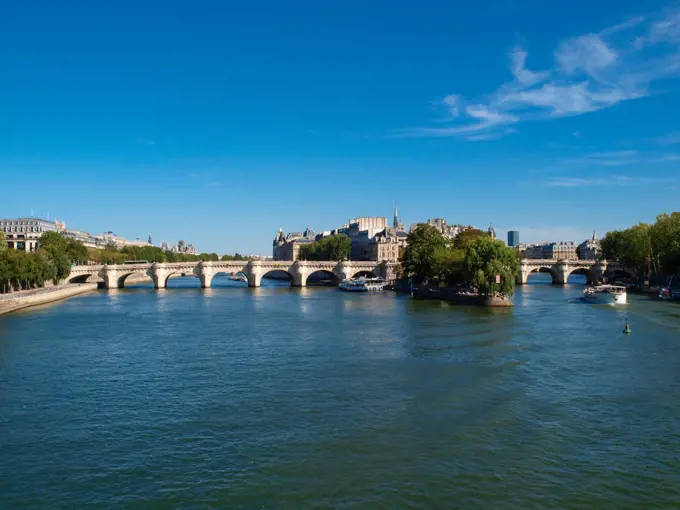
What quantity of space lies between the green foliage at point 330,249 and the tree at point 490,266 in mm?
59336

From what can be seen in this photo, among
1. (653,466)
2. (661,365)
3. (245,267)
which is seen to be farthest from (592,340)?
(245,267)

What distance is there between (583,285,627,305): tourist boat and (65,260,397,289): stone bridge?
125 feet

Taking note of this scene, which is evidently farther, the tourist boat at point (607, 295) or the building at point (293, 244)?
the building at point (293, 244)

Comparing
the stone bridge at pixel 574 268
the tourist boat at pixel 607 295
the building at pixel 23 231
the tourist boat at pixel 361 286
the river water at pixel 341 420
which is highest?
the building at pixel 23 231

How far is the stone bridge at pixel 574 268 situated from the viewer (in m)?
95.7

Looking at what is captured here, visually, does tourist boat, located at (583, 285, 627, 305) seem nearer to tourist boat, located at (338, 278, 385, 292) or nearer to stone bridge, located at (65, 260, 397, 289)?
tourist boat, located at (338, 278, 385, 292)

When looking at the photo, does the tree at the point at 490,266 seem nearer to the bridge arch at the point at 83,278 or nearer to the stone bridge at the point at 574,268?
the stone bridge at the point at 574,268

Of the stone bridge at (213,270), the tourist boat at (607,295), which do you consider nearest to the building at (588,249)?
the stone bridge at (213,270)

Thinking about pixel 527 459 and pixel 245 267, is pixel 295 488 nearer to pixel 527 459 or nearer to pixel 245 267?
pixel 527 459

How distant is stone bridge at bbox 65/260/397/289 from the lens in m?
88.2

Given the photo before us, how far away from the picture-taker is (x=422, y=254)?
72875 mm

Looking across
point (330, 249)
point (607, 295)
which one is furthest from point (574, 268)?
point (330, 249)

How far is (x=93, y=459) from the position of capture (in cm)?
1537

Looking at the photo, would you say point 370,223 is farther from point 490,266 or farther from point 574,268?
point 490,266
